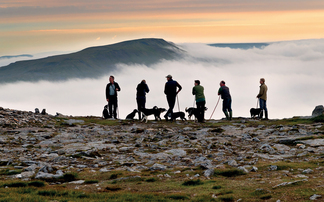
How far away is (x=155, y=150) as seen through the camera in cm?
1561

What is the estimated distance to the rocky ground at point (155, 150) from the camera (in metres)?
11.4

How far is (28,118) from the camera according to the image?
25.2 meters

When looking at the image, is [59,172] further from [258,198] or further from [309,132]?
[309,132]

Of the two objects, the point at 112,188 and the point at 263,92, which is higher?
the point at 263,92

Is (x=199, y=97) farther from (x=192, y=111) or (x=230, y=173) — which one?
(x=230, y=173)

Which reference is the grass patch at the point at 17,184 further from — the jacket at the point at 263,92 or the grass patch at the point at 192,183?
the jacket at the point at 263,92

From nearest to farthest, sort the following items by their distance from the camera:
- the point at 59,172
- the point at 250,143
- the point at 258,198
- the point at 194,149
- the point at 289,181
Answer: the point at 258,198, the point at 289,181, the point at 59,172, the point at 194,149, the point at 250,143

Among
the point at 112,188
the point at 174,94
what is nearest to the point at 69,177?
the point at 112,188

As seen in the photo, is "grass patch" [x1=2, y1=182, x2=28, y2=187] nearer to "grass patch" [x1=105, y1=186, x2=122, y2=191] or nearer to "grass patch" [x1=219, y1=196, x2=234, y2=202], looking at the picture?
"grass patch" [x1=105, y1=186, x2=122, y2=191]

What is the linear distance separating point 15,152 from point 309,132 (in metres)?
14.4

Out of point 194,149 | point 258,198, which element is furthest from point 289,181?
point 194,149

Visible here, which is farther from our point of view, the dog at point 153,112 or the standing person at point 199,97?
the dog at point 153,112

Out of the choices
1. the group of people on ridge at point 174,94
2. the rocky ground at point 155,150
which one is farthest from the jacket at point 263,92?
the rocky ground at point 155,150

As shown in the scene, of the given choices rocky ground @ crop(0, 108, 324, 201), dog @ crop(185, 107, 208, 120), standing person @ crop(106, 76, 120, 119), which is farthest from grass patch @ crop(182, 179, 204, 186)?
dog @ crop(185, 107, 208, 120)
